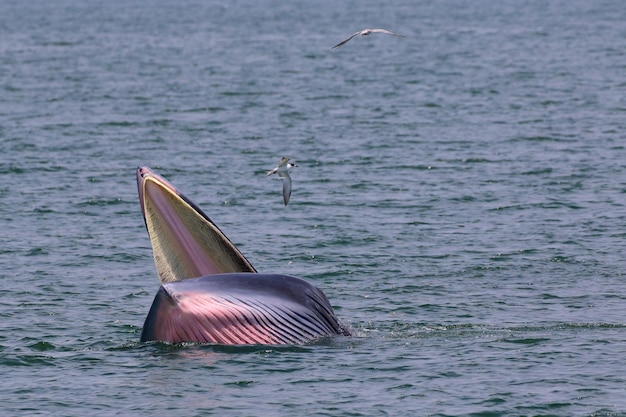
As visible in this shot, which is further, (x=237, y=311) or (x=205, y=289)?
(x=237, y=311)

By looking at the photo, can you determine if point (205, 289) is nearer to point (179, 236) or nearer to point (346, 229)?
point (179, 236)

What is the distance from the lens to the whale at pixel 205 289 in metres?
21.6

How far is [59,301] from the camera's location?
99.8 ft

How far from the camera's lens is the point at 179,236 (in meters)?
21.9

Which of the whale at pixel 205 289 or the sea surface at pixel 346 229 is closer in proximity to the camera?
the whale at pixel 205 289

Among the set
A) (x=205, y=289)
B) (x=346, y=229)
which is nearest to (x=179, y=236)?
(x=205, y=289)

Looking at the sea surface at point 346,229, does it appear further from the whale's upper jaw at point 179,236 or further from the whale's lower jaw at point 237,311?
the whale's upper jaw at point 179,236

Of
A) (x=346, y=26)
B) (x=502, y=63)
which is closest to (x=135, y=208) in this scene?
(x=502, y=63)

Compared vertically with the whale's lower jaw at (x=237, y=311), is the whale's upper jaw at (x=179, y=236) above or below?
above

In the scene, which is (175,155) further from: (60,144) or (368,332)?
(368,332)

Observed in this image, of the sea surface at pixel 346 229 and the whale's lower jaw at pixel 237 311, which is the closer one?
the whale's lower jaw at pixel 237 311

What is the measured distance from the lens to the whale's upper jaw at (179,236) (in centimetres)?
2161

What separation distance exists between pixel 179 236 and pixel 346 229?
685 inches

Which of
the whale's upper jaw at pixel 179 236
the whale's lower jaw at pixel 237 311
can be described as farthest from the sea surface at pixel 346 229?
the whale's upper jaw at pixel 179 236
